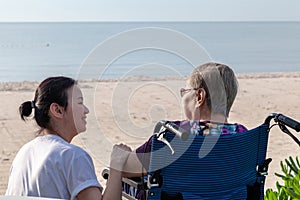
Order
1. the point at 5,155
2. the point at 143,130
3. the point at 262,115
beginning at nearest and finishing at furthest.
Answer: the point at 143,130 → the point at 5,155 → the point at 262,115

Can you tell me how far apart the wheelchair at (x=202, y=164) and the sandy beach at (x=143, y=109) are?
0.45 metres

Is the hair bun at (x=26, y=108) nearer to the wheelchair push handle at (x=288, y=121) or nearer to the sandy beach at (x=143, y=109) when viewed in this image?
the sandy beach at (x=143, y=109)

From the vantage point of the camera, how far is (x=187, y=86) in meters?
2.33

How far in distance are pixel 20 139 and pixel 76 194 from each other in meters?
5.43

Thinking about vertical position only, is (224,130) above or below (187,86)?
below

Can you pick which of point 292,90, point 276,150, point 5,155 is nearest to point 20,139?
point 5,155

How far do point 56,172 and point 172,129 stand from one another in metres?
0.39

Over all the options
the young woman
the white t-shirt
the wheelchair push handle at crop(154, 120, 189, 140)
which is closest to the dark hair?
the young woman

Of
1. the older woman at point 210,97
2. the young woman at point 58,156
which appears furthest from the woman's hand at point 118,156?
the older woman at point 210,97

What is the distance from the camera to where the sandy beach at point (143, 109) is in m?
5.30

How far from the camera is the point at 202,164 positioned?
214 cm

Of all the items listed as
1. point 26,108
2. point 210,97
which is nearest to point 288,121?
point 210,97

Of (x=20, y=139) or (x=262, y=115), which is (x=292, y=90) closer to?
(x=262, y=115)

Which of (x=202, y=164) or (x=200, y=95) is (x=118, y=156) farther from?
(x=200, y=95)
